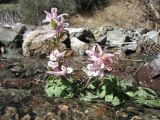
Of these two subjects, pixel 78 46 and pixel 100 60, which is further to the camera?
pixel 78 46

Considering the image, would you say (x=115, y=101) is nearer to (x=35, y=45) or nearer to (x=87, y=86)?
(x=87, y=86)

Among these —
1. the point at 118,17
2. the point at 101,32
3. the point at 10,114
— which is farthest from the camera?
the point at 118,17

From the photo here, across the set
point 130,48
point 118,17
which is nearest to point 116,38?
point 130,48

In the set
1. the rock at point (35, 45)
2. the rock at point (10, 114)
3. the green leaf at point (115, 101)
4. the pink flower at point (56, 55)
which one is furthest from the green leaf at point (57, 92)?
the rock at point (35, 45)

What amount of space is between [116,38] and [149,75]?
3447 mm

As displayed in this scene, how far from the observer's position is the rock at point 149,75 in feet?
20.6

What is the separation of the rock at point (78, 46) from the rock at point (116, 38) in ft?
2.33

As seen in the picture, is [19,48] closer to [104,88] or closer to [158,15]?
[158,15]

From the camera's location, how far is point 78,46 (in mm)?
8906

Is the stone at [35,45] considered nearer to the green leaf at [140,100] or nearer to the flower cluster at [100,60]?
the green leaf at [140,100]

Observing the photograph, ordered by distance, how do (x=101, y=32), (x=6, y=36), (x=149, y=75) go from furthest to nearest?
(x=101, y=32), (x=6, y=36), (x=149, y=75)

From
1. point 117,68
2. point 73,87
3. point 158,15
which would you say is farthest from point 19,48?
point 73,87

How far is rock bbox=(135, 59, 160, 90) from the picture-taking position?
6.28m

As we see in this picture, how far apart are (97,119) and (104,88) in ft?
1.03
